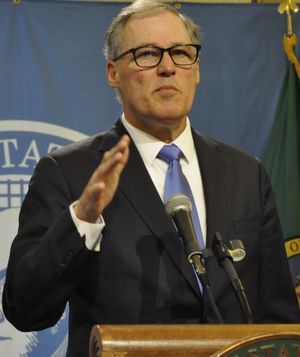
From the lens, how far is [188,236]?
1.80 metres

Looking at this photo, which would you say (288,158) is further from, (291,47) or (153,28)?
(153,28)

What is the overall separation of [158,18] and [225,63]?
1.48 m

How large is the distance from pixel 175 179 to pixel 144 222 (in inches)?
6.0

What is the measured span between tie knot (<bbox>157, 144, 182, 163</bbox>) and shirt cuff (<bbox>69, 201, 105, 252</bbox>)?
1.58 feet

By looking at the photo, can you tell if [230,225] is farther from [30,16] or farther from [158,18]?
[30,16]

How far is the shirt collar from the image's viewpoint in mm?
2328

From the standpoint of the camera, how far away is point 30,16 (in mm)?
3680

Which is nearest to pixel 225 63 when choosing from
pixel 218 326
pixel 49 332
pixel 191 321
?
pixel 49 332

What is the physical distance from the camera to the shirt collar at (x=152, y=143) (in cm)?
233

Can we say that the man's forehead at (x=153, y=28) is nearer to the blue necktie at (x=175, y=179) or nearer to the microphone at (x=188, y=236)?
the blue necktie at (x=175, y=179)

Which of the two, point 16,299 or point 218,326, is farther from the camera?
point 16,299

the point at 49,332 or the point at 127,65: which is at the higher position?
the point at 127,65

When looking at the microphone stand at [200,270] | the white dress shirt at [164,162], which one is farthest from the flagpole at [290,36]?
the microphone stand at [200,270]

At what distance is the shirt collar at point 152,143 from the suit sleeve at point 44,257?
24 centimetres
